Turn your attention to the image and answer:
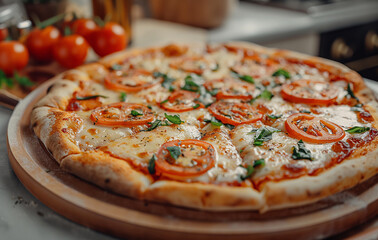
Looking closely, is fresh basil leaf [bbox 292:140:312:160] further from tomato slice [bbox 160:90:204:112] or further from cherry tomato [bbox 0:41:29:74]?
cherry tomato [bbox 0:41:29:74]

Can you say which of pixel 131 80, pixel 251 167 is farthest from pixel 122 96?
pixel 251 167

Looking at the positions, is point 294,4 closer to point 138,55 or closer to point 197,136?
point 138,55

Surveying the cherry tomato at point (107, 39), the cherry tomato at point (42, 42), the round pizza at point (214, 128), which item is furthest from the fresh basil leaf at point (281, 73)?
the cherry tomato at point (42, 42)

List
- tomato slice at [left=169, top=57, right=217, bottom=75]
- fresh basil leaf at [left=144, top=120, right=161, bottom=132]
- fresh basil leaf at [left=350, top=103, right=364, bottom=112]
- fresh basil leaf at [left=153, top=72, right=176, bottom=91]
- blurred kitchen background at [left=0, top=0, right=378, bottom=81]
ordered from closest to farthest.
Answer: fresh basil leaf at [left=144, top=120, right=161, bottom=132], fresh basil leaf at [left=350, top=103, right=364, bottom=112], fresh basil leaf at [left=153, top=72, right=176, bottom=91], tomato slice at [left=169, top=57, right=217, bottom=75], blurred kitchen background at [left=0, top=0, right=378, bottom=81]

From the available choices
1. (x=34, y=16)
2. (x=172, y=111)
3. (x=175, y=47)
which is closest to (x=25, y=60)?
(x=34, y=16)

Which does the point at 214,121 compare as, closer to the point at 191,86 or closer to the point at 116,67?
the point at 191,86

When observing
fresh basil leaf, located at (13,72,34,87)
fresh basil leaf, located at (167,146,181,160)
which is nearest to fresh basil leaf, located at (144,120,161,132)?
fresh basil leaf, located at (167,146,181,160)

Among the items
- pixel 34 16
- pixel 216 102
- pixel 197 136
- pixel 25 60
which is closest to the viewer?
pixel 197 136

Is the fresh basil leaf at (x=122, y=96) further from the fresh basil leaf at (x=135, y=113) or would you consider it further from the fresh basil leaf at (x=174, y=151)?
the fresh basil leaf at (x=174, y=151)
